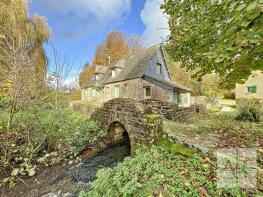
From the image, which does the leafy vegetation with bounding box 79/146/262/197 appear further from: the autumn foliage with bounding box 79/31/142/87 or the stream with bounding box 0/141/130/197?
the autumn foliage with bounding box 79/31/142/87

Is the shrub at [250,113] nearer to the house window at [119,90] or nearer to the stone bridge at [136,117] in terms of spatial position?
the stone bridge at [136,117]

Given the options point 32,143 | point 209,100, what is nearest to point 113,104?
point 32,143

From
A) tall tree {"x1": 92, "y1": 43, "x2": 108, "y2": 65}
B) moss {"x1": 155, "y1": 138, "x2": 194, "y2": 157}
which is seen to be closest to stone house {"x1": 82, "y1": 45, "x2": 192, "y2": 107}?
moss {"x1": 155, "y1": 138, "x2": 194, "y2": 157}

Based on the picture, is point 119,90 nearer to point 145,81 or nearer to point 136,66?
point 136,66

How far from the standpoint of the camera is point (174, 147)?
13.8 feet

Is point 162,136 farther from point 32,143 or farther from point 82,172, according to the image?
point 32,143

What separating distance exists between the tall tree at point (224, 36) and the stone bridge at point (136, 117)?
2.07m

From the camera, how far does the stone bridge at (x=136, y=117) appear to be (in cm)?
518

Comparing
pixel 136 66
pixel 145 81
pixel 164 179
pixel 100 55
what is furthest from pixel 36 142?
pixel 100 55

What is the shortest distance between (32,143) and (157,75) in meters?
15.1

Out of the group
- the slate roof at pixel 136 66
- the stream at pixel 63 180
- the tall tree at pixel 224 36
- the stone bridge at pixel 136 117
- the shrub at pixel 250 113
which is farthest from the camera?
the slate roof at pixel 136 66

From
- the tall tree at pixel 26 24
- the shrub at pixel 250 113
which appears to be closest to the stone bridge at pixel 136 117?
the shrub at pixel 250 113

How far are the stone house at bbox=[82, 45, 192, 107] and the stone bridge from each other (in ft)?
23.6

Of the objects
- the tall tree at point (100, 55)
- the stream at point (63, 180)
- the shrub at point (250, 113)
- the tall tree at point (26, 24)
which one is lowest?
the stream at point (63, 180)
